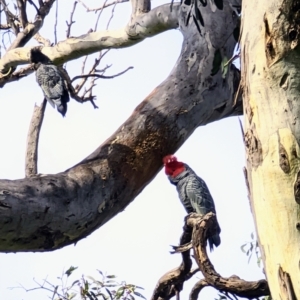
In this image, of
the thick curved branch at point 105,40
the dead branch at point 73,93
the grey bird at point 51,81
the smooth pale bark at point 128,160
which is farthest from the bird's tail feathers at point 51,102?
the smooth pale bark at point 128,160

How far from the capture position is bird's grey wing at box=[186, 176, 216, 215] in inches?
173

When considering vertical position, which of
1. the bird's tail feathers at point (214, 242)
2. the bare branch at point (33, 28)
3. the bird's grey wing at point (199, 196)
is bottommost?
the bird's tail feathers at point (214, 242)

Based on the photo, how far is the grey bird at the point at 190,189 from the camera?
4398mm

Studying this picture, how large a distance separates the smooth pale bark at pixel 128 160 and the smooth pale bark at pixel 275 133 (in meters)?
0.70

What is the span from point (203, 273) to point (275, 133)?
0.93m

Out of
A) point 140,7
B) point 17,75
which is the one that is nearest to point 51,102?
point 17,75

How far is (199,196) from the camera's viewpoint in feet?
14.5

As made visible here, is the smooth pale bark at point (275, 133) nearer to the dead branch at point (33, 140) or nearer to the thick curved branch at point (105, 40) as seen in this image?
the dead branch at point (33, 140)

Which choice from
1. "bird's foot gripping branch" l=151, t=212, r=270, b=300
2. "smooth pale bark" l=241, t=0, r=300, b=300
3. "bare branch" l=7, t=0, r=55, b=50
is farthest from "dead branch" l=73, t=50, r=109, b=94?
"smooth pale bark" l=241, t=0, r=300, b=300

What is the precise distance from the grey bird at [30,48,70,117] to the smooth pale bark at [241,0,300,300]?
321 cm

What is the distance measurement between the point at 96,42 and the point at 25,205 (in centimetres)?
260

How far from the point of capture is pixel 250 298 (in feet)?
9.30

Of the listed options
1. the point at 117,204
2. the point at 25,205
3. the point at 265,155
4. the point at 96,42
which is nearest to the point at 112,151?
the point at 117,204

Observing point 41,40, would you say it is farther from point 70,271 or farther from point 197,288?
point 197,288
